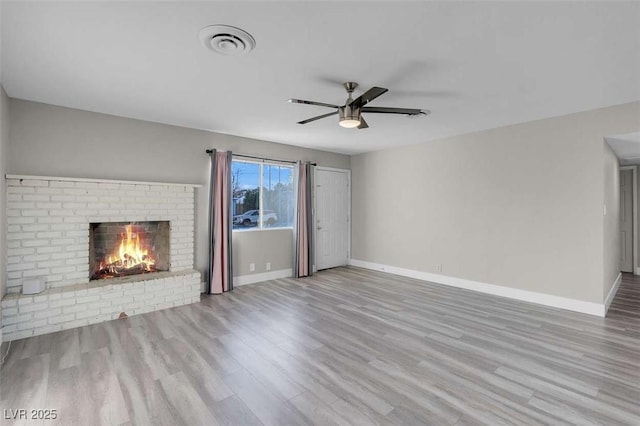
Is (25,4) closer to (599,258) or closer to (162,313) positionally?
(162,313)

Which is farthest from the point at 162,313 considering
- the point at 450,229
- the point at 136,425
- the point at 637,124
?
the point at 637,124

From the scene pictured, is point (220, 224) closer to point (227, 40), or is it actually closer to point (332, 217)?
point (332, 217)

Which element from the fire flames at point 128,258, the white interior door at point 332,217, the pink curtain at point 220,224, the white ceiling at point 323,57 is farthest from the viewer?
the white interior door at point 332,217

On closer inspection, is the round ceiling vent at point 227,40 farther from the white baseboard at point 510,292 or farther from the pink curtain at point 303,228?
the white baseboard at point 510,292

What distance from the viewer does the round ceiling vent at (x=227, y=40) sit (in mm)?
2088

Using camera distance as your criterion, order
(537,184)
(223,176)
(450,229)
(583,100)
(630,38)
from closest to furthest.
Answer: (630,38) → (583,100) → (537,184) → (223,176) → (450,229)

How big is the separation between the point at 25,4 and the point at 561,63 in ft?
13.0

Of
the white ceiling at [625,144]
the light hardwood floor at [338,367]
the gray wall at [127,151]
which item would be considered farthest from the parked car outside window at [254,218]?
the white ceiling at [625,144]

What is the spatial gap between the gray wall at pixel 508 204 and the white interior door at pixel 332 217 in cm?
92

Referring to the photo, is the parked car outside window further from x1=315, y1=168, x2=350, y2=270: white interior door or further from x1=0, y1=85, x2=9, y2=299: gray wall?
x1=0, y1=85, x2=9, y2=299: gray wall

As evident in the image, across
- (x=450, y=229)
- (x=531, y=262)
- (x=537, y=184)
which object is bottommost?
(x=531, y=262)

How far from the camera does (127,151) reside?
410 centimetres

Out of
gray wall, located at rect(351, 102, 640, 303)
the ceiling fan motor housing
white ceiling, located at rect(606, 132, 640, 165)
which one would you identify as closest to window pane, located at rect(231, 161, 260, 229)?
gray wall, located at rect(351, 102, 640, 303)

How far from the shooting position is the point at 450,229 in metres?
5.20
